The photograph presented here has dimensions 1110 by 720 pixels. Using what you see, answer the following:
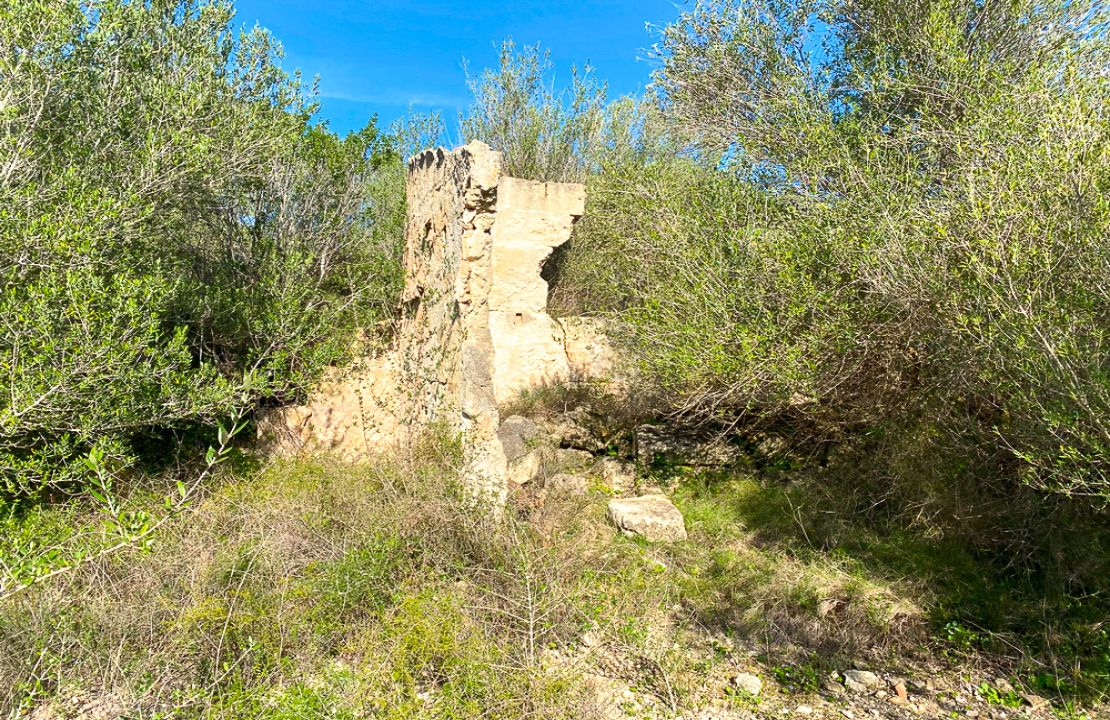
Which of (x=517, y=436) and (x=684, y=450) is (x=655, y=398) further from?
(x=517, y=436)

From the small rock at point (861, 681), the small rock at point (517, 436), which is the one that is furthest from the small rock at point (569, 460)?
the small rock at point (861, 681)

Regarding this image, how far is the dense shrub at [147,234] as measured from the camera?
537 centimetres

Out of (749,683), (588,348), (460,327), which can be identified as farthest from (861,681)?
(588,348)

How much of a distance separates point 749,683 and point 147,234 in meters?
6.89

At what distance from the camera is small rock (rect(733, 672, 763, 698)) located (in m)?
3.76

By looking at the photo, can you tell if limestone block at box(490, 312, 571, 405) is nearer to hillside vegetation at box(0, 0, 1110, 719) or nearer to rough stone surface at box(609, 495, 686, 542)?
hillside vegetation at box(0, 0, 1110, 719)

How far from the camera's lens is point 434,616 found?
3.86m

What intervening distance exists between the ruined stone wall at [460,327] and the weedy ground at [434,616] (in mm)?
1182

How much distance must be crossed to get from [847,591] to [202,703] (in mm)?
4330

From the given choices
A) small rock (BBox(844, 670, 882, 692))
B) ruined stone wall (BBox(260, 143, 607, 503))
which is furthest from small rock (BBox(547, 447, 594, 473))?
small rock (BBox(844, 670, 882, 692))

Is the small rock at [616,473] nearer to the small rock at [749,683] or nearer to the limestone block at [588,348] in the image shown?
the limestone block at [588,348]

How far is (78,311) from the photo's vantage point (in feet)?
17.7

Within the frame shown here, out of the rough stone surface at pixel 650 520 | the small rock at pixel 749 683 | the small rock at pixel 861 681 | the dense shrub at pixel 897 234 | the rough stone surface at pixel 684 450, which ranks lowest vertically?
the small rock at pixel 749 683

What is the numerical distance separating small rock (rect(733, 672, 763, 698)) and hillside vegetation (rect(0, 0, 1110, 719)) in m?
0.10
